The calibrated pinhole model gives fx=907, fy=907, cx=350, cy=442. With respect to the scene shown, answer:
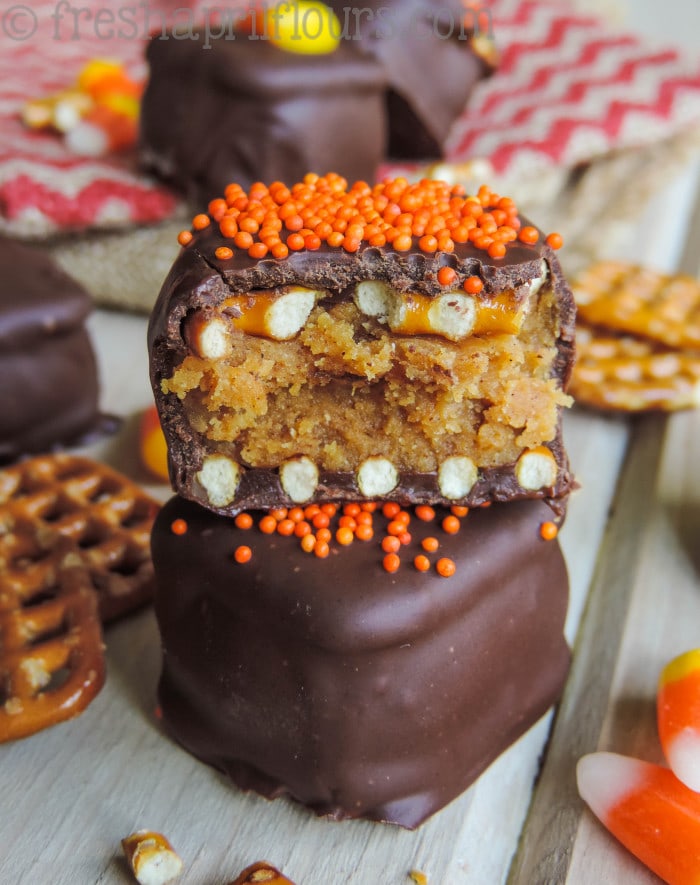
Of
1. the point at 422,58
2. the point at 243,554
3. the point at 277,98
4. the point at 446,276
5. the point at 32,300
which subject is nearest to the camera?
the point at 446,276

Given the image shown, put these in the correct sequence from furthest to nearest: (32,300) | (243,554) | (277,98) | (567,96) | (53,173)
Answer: (567,96) → (53,173) → (277,98) → (32,300) → (243,554)

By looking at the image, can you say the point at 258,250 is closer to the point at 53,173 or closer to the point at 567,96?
the point at 53,173

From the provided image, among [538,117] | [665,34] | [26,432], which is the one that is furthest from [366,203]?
[665,34]

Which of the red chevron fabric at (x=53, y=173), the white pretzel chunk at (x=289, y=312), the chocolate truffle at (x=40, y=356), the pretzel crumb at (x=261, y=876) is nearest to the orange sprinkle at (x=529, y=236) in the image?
the white pretzel chunk at (x=289, y=312)

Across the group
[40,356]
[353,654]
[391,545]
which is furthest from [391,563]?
[40,356]

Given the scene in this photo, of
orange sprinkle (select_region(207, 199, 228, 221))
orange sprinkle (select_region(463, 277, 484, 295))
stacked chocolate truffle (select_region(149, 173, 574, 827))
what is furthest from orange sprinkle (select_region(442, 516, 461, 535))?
orange sprinkle (select_region(207, 199, 228, 221))

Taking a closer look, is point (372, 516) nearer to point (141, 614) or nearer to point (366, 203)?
point (366, 203)

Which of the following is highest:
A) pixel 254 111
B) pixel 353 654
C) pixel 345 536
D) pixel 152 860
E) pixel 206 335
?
pixel 206 335
